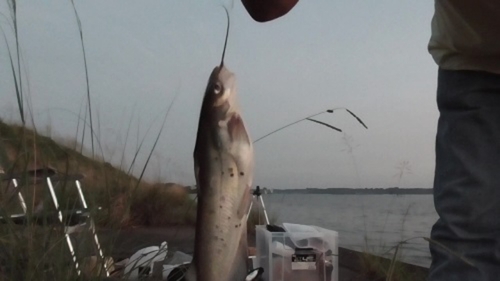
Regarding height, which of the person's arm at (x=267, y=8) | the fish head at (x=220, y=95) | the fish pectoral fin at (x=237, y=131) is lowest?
the fish pectoral fin at (x=237, y=131)

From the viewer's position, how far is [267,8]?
47.3 inches

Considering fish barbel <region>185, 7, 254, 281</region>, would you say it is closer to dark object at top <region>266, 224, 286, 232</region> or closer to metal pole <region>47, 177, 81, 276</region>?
metal pole <region>47, 177, 81, 276</region>

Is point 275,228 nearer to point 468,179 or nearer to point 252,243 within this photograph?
point 252,243

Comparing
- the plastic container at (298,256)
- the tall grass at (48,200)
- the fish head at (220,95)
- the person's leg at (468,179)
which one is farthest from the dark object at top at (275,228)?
the fish head at (220,95)

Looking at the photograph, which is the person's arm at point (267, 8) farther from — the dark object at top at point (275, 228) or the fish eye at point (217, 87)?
the dark object at top at point (275, 228)

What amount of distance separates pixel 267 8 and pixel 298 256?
2.84 metres

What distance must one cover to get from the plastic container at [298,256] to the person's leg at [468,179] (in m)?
2.36

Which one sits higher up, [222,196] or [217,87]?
[217,87]

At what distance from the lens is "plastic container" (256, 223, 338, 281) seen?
389cm

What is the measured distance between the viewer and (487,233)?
1458mm

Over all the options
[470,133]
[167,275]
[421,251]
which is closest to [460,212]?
[470,133]

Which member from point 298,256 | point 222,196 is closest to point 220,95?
point 222,196

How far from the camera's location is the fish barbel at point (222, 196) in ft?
3.10

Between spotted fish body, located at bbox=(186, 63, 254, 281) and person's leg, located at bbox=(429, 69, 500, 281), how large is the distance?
25.0 inches
